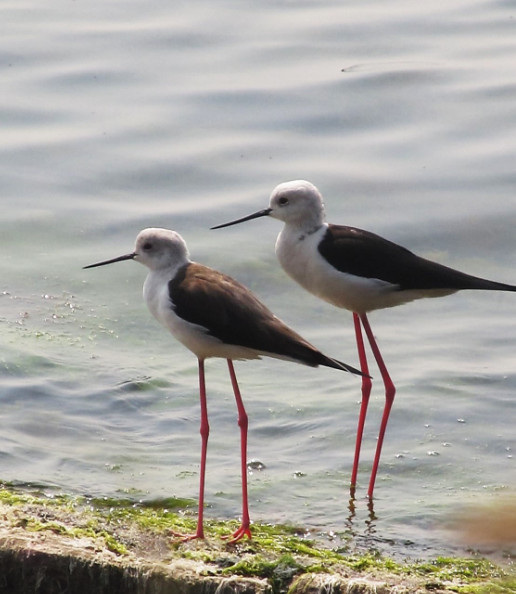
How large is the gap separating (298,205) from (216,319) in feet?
4.12

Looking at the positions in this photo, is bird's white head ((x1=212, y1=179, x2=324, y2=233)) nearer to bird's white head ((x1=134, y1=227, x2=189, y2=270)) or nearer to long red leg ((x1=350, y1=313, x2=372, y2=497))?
bird's white head ((x1=134, y1=227, x2=189, y2=270))

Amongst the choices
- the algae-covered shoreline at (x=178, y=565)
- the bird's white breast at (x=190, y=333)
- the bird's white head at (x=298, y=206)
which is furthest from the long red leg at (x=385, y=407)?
the bird's white breast at (x=190, y=333)

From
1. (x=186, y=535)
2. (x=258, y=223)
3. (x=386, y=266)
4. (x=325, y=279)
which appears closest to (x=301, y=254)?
(x=325, y=279)

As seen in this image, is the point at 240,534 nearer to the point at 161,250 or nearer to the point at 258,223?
the point at 161,250

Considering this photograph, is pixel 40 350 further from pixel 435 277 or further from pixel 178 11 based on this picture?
pixel 178 11

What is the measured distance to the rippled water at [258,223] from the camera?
743 cm

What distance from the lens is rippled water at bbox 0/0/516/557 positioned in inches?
292

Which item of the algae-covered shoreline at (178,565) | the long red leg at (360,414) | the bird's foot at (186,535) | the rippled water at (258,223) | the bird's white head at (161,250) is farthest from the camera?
the rippled water at (258,223)

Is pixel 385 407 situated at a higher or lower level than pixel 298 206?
lower

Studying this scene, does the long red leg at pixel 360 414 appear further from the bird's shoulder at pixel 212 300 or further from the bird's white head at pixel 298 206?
the bird's shoulder at pixel 212 300

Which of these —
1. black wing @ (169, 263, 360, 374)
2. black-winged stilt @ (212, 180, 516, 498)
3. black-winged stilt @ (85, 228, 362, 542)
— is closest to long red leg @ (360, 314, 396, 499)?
black-winged stilt @ (212, 180, 516, 498)

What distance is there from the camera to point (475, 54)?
14.7 m

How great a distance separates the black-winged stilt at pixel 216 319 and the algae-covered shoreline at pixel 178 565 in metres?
0.32

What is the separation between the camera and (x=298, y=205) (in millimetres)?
7109
